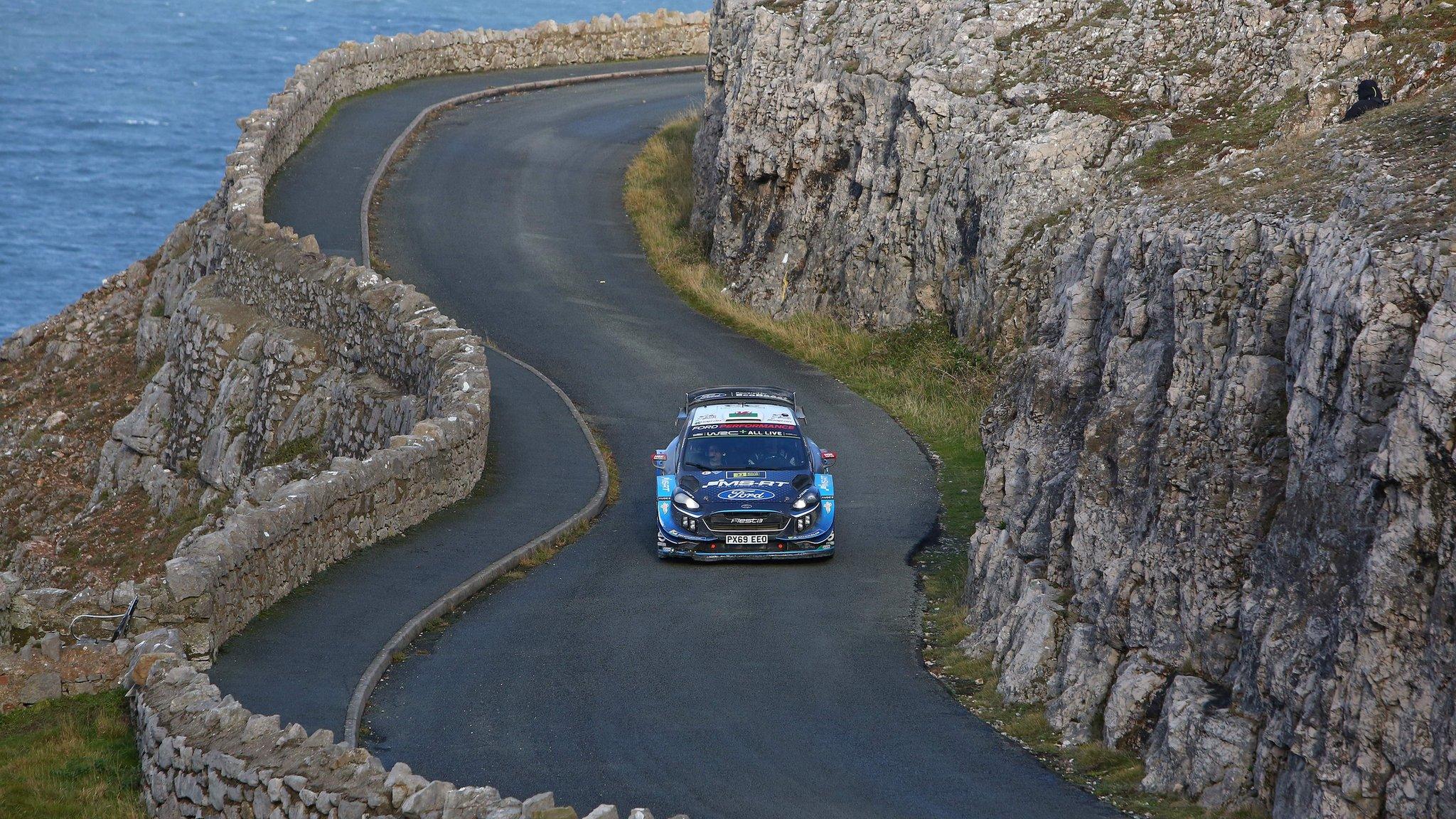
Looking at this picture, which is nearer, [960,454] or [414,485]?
[414,485]

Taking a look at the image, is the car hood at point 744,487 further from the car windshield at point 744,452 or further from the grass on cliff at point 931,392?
the grass on cliff at point 931,392

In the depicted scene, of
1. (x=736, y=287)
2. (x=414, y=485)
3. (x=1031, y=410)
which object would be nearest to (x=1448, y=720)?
(x=1031, y=410)

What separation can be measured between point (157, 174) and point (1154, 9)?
80657mm

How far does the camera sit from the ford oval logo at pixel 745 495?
69.4 feet

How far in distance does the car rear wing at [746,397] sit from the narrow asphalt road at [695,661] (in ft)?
6.34

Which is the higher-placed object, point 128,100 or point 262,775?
point 262,775

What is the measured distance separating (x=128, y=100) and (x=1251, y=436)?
116 metres

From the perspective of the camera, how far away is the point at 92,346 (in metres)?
39.8

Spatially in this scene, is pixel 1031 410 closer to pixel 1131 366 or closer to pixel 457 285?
pixel 1131 366

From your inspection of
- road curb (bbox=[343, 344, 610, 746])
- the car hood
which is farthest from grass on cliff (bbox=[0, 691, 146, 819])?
the car hood

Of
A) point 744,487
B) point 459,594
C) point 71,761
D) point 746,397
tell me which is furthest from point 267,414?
point 71,761

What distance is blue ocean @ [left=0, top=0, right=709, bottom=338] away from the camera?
3278 inches

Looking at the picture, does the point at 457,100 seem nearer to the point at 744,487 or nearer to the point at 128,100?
the point at 744,487

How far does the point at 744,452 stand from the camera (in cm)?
2239
